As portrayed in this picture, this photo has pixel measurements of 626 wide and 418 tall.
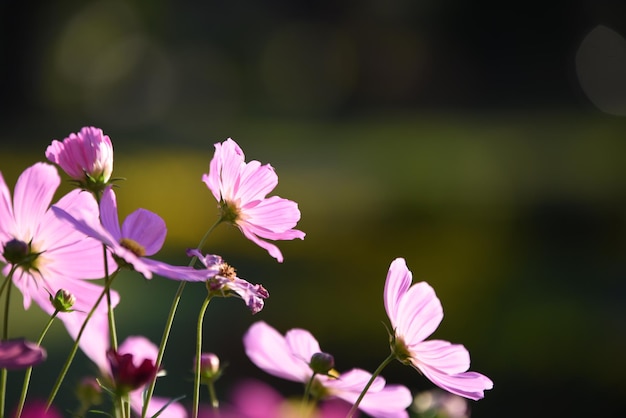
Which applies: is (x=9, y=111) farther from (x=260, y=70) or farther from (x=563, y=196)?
(x=563, y=196)

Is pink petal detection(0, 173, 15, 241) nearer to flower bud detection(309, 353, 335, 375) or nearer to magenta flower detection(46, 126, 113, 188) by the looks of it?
magenta flower detection(46, 126, 113, 188)

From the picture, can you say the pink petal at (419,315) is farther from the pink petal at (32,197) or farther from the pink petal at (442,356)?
the pink petal at (32,197)

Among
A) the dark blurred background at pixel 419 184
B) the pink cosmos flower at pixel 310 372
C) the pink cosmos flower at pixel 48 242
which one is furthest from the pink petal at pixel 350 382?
the dark blurred background at pixel 419 184

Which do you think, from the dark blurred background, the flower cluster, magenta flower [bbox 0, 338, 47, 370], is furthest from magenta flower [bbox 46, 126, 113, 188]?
the dark blurred background

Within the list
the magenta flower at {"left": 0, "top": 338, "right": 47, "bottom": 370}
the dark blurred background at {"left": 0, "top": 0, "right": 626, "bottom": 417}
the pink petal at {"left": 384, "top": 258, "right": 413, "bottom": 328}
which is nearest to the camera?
the magenta flower at {"left": 0, "top": 338, "right": 47, "bottom": 370}

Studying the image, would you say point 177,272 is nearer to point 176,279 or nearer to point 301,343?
point 176,279

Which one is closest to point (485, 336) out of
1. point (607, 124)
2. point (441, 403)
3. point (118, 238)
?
point (607, 124)
